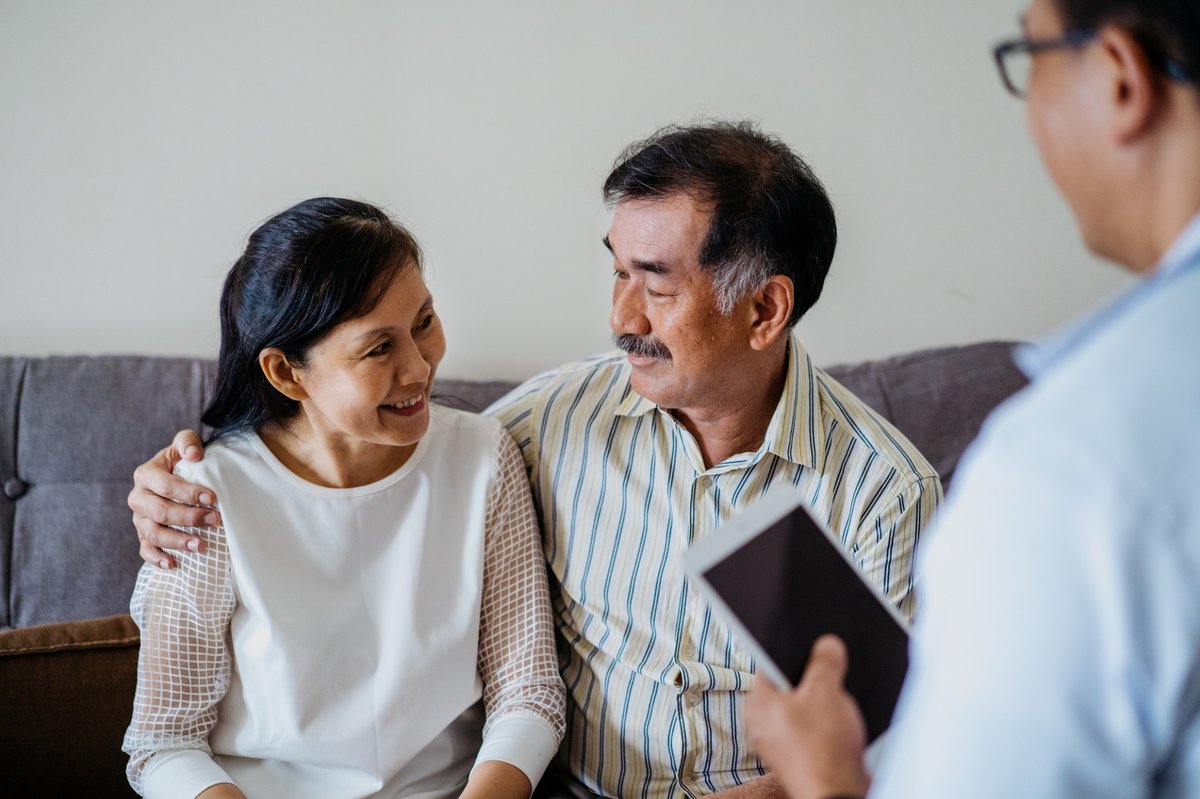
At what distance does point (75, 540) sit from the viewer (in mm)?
1762

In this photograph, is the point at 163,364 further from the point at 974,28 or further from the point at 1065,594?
the point at 974,28

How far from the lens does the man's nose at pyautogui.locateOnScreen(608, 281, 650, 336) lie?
155cm

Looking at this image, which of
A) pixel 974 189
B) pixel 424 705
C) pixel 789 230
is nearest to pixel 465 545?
pixel 424 705

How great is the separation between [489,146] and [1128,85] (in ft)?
4.96

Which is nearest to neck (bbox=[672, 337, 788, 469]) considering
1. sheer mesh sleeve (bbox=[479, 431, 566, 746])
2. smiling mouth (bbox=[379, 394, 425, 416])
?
sheer mesh sleeve (bbox=[479, 431, 566, 746])

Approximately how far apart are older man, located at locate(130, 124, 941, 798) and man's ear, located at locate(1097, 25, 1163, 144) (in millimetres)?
852

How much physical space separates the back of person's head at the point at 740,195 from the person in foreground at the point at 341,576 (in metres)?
0.41

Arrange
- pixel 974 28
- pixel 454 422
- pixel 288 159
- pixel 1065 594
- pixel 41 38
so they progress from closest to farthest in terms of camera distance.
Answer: pixel 1065 594, pixel 454 422, pixel 41 38, pixel 288 159, pixel 974 28

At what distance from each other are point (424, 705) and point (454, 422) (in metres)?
0.44

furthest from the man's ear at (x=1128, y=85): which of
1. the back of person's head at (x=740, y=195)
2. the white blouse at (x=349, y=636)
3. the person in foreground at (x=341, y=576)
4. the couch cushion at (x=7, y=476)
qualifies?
the couch cushion at (x=7, y=476)

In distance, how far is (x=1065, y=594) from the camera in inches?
24.0

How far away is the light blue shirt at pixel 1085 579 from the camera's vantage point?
1.97 ft

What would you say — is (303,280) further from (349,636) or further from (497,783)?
(497,783)

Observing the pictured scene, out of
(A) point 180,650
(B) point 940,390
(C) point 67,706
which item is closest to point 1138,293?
(A) point 180,650
